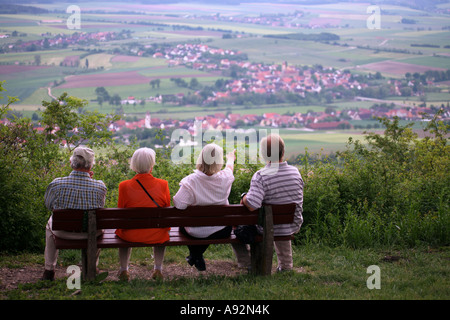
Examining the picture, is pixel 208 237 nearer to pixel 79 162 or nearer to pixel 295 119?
pixel 79 162

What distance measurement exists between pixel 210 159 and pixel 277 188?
0.67m

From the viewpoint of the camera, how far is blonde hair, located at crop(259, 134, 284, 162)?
14.1 ft

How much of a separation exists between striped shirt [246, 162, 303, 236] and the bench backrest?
4.6 inches

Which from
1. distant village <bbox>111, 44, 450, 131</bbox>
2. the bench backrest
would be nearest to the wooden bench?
the bench backrest

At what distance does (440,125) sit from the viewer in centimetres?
1362

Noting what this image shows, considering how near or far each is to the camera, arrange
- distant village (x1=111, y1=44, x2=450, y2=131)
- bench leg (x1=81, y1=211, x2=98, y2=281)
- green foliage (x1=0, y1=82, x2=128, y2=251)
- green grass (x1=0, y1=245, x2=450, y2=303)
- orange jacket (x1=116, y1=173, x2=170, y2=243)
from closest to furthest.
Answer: green grass (x1=0, y1=245, x2=450, y2=303) < bench leg (x1=81, y1=211, x2=98, y2=281) < orange jacket (x1=116, y1=173, x2=170, y2=243) < green foliage (x1=0, y1=82, x2=128, y2=251) < distant village (x1=111, y1=44, x2=450, y2=131)

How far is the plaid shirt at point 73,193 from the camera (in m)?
4.15

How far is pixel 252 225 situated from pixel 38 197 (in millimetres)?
2976

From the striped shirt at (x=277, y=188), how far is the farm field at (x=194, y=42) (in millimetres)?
29989

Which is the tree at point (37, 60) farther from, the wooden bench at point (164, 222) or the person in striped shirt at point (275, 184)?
the person in striped shirt at point (275, 184)

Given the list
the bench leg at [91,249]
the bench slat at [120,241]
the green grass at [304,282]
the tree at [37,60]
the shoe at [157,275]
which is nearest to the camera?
the green grass at [304,282]

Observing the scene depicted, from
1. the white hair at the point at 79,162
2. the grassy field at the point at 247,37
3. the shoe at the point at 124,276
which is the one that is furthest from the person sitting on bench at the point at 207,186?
the grassy field at the point at 247,37

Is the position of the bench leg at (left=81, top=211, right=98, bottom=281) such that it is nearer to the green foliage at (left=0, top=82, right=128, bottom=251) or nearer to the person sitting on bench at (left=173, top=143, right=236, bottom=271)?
the person sitting on bench at (left=173, top=143, right=236, bottom=271)

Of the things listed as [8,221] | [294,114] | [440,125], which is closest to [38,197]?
[8,221]
